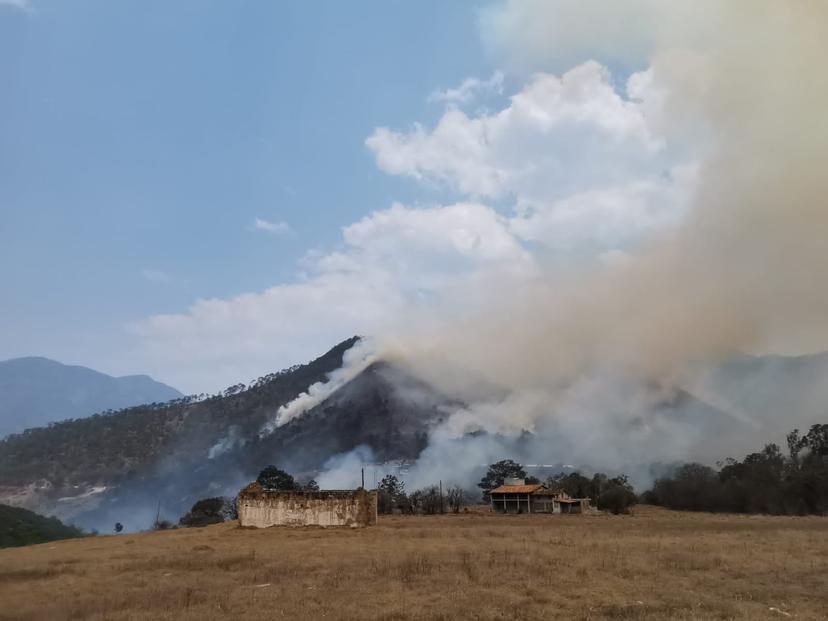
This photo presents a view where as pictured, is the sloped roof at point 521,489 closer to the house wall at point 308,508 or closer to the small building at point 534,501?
the small building at point 534,501

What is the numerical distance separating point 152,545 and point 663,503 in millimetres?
80037

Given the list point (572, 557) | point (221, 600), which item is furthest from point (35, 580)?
point (572, 557)

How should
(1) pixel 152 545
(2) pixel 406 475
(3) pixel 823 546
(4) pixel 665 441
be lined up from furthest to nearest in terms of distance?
(4) pixel 665 441, (2) pixel 406 475, (1) pixel 152 545, (3) pixel 823 546

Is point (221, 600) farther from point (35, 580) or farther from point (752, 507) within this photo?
point (752, 507)

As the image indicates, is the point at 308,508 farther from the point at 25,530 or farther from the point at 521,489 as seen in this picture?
the point at 521,489

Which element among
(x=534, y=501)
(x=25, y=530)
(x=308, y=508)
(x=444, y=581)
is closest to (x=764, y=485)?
(x=534, y=501)

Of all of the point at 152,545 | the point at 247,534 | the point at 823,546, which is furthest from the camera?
the point at 247,534

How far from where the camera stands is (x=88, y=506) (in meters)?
171

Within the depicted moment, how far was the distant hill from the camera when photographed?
221ft

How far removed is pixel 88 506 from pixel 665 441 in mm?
155923

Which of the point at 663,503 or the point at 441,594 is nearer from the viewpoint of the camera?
the point at 441,594

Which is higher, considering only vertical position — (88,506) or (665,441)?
(665,441)

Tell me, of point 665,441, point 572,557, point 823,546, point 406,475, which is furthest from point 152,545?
point 665,441

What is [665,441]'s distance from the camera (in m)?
179
